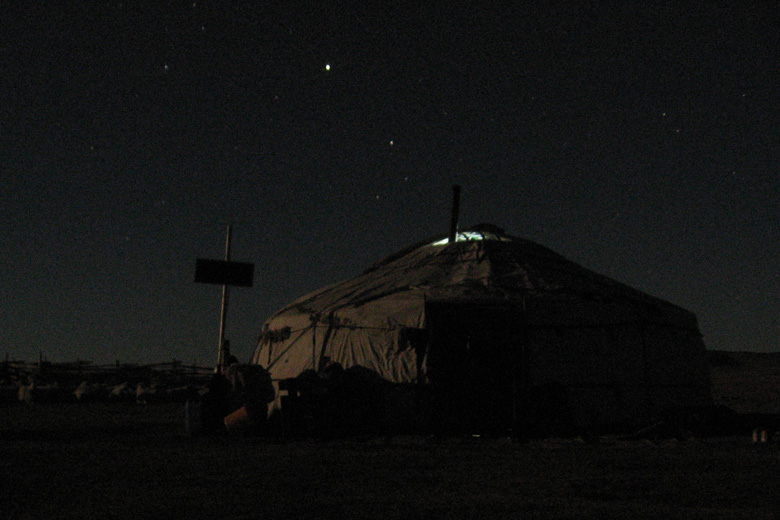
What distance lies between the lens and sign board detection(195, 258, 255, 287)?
11000 mm

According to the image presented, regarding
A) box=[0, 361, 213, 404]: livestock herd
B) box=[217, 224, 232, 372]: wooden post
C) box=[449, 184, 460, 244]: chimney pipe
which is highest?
box=[449, 184, 460, 244]: chimney pipe

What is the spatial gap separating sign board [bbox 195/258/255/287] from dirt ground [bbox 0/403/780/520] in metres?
3.10

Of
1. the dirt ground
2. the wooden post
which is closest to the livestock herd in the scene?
the wooden post

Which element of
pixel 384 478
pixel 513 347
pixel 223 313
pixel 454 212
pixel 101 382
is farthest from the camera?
pixel 101 382

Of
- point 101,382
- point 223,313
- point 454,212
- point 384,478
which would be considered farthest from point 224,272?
point 101,382

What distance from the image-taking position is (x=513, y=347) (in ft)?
31.5

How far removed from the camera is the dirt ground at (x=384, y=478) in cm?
410

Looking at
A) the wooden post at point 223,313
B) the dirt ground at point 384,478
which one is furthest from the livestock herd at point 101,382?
the dirt ground at point 384,478

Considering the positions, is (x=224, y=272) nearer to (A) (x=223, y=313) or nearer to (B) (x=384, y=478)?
(A) (x=223, y=313)

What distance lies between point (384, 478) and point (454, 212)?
7.92 metres

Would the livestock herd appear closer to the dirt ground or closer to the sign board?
the sign board

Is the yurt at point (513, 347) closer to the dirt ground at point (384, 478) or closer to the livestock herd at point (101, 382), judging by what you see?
the dirt ground at point (384, 478)

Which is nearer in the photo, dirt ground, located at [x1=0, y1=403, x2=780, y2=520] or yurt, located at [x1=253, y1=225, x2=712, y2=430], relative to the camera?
dirt ground, located at [x1=0, y1=403, x2=780, y2=520]

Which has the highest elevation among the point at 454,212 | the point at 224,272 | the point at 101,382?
the point at 454,212
